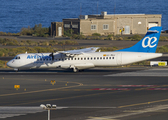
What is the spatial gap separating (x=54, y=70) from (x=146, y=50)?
14398 millimetres

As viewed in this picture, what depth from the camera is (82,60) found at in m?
44.9

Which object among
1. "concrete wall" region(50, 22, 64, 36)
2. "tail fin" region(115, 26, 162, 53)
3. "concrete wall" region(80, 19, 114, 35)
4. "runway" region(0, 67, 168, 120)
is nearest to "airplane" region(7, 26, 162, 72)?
"tail fin" region(115, 26, 162, 53)

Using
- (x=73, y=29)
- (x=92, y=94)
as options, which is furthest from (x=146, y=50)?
(x=73, y=29)

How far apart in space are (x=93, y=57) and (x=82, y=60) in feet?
5.56

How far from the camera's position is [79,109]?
22.9 meters

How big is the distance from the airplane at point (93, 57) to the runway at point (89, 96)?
2151 mm

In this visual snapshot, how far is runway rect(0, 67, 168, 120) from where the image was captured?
70.3ft

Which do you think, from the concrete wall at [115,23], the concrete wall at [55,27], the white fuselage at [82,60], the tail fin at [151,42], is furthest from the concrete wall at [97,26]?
the tail fin at [151,42]

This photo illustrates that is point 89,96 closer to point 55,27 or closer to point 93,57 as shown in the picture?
point 93,57

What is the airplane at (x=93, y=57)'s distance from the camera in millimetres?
42828

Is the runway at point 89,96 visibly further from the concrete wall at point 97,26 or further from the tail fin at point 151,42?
the concrete wall at point 97,26

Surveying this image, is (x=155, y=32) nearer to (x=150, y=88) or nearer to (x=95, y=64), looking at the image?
(x=95, y=64)

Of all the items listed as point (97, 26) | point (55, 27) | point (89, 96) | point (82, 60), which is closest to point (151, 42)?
point (82, 60)

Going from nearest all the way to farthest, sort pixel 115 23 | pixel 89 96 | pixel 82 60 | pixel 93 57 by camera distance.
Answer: pixel 89 96 → pixel 93 57 → pixel 82 60 → pixel 115 23
